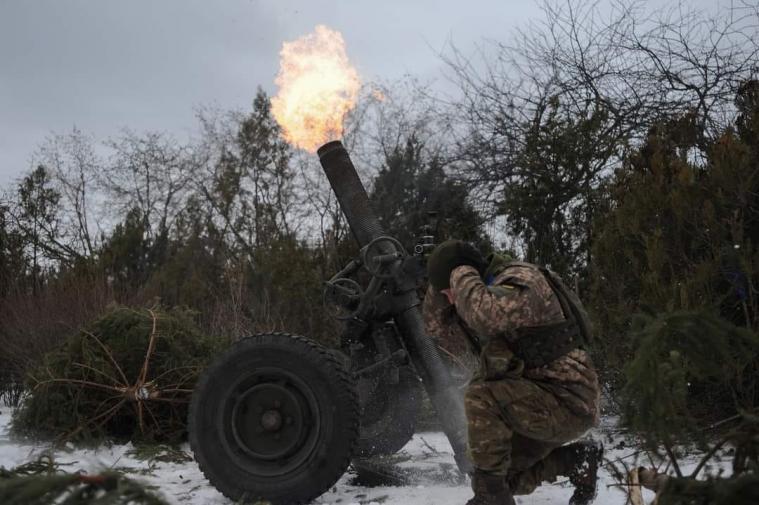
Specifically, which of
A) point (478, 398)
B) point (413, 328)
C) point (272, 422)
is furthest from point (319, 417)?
point (478, 398)

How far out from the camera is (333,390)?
13.8 feet

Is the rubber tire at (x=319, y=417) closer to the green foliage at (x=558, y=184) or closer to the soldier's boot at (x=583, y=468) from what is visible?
the soldier's boot at (x=583, y=468)

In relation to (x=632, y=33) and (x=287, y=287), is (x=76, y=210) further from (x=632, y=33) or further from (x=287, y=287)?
(x=632, y=33)

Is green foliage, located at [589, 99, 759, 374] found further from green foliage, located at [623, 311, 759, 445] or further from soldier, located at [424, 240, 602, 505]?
green foliage, located at [623, 311, 759, 445]

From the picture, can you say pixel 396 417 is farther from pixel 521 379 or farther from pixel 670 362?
pixel 670 362

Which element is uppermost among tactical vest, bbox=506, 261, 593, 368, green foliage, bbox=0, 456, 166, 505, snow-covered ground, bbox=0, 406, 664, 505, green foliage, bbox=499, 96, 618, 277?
green foliage, bbox=499, 96, 618, 277

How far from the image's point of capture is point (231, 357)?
4.42 m

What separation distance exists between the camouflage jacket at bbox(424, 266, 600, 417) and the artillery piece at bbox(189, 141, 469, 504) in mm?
942

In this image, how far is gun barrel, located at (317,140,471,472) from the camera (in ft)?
14.8

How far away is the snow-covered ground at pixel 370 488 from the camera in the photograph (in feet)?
13.8

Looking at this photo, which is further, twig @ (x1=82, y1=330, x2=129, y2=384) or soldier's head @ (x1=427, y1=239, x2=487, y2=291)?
twig @ (x1=82, y1=330, x2=129, y2=384)

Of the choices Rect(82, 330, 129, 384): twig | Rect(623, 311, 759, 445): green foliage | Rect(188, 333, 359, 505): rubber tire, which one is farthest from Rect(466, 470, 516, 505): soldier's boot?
Rect(82, 330, 129, 384): twig

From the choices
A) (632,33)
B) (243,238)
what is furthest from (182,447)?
(243,238)

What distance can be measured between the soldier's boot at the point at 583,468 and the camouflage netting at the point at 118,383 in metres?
3.47
